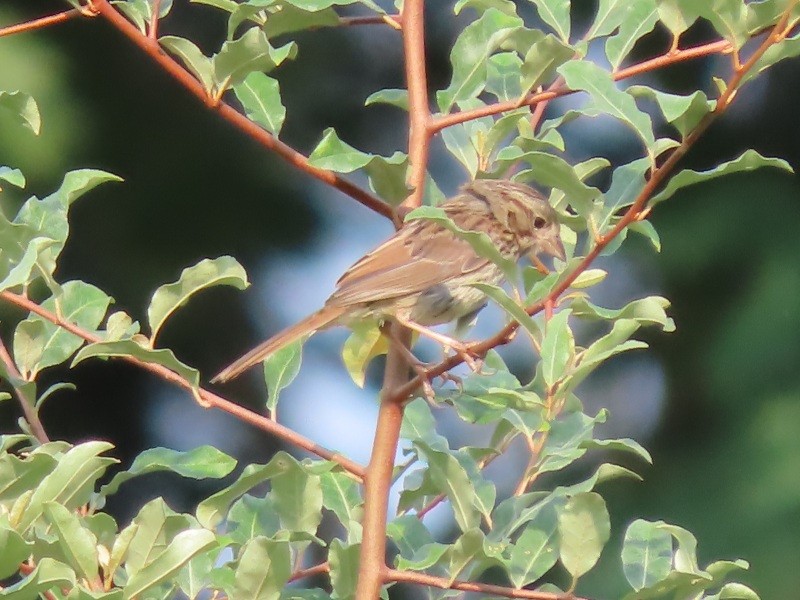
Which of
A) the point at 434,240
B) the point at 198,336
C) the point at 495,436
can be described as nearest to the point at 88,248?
the point at 198,336

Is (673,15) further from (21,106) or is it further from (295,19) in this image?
(21,106)

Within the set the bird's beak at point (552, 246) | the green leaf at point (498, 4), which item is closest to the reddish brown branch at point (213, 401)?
the green leaf at point (498, 4)

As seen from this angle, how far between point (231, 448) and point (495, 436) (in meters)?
3.02

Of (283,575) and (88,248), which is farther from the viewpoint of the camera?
(88,248)

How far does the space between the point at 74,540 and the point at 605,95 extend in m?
0.94

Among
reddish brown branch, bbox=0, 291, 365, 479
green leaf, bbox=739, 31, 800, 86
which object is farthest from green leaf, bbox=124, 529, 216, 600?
green leaf, bbox=739, 31, 800, 86

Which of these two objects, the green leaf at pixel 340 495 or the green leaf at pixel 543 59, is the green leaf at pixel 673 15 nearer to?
the green leaf at pixel 543 59

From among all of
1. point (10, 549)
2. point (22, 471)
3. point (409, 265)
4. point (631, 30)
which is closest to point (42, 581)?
point (10, 549)

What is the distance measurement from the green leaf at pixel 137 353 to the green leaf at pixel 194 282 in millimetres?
117

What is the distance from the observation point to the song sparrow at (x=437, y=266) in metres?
3.29

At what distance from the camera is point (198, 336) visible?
538 cm

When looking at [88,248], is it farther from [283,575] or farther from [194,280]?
[283,575]

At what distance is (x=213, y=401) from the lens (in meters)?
2.11

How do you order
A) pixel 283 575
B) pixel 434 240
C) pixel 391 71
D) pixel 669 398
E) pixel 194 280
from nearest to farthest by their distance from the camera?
1. pixel 283 575
2. pixel 194 280
3. pixel 434 240
4. pixel 669 398
5. pixel 391 71
